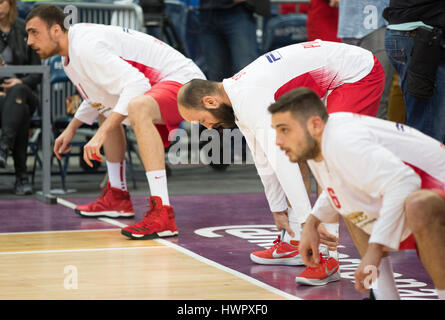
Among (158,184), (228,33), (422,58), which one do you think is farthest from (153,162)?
(228,33)

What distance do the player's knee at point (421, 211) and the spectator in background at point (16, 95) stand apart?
4.28 metres

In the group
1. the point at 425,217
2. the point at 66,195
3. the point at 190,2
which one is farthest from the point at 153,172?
the point at 190,2

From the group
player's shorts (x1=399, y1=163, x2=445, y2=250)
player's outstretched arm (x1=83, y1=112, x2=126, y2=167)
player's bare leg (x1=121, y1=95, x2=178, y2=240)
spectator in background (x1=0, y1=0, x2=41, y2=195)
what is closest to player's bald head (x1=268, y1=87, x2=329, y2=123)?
player's shorts (x1=399, y1=163, x2=445, y2=250)

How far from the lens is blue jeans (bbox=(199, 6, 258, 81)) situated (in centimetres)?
Result: 755

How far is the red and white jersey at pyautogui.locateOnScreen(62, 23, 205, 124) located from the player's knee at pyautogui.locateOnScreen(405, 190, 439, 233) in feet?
8.22

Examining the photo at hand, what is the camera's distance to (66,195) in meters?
6.63

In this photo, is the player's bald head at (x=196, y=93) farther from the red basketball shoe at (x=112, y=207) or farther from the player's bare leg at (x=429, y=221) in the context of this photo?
the red basketball shoe at (x=112, y=207)

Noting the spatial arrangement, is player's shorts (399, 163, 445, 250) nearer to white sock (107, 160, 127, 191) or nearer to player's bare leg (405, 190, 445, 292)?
player's bare leg (405, 190, 445, 292)

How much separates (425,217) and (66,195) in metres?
4.41

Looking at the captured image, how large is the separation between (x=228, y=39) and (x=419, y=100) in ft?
11.7

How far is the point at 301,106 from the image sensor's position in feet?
9.10

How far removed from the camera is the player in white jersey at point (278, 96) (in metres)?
3.69

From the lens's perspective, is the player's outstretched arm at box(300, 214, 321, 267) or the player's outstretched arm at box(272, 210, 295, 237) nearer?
the player's outstretched arm at box(300, 214, 321, 267)

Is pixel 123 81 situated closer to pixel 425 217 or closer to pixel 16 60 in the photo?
pixel 16 60
